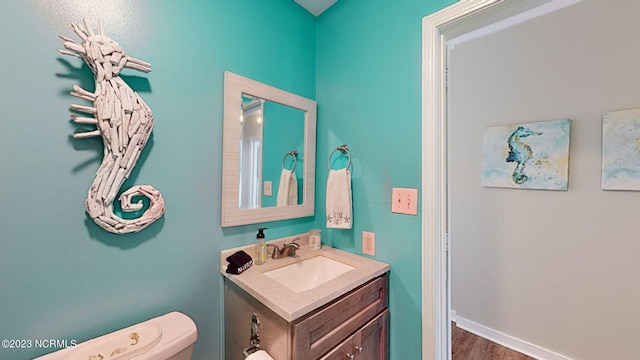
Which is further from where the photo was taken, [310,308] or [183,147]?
[183,147]

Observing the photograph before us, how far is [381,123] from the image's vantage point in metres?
1.30

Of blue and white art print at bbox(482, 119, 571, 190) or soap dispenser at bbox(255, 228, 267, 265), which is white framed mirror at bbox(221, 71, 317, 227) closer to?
soap dispenser at bbox(255, 228, 267, 265)

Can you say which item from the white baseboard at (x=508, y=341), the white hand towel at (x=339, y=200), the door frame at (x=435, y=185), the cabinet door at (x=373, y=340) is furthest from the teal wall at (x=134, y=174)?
the white baseboard at (x=508, y=341)

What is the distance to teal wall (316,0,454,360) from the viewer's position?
117 cm

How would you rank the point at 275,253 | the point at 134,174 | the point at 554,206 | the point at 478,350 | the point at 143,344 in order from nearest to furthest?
the point at 143,344 < the point at 134,174 < the point at 275,253 < the point at 554,206 < the point at 478,350

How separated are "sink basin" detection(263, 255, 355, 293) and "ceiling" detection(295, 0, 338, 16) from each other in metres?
1.64

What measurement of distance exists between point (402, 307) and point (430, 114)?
0.99 m

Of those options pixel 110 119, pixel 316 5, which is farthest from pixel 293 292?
pixel 316 5

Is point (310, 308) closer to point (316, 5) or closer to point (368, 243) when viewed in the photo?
point (368, 243)

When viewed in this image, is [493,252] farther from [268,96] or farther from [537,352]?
[268,96]

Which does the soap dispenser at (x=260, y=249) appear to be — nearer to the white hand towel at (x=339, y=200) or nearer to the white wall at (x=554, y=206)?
the white hand towel at (x=339, y=200)

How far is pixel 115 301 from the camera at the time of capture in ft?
2.90

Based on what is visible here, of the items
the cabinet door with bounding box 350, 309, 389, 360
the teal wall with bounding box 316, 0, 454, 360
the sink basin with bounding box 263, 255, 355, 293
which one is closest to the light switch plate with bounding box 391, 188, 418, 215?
the teal wall with bounding box 316, 0, 454, 360

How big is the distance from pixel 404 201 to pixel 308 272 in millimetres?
671
